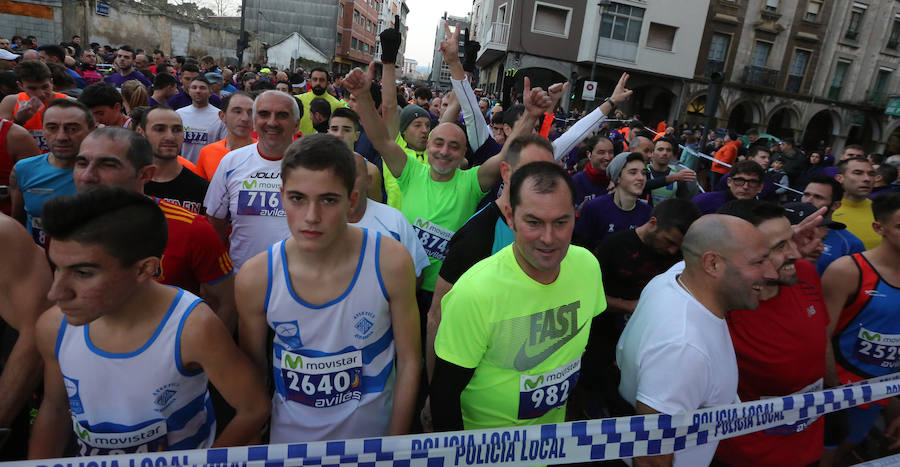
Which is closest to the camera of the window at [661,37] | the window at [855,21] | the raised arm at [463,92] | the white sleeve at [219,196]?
the white sleeve at [219,196]

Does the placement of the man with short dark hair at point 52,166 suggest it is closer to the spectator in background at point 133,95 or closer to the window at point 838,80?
the spectator in background at point 133,95

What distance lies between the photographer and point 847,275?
117 inches

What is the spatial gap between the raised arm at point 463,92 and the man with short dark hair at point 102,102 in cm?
334

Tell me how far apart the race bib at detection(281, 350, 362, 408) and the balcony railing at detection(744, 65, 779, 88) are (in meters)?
33.9

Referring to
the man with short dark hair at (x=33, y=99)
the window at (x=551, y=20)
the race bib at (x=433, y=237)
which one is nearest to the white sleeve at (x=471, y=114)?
the race bib at (x=433, y=237)

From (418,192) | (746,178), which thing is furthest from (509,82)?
(418,192)

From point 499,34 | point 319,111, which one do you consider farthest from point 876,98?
point 319,111

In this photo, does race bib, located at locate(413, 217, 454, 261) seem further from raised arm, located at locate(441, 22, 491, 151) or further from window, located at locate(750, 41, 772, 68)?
window, located at locate(750, 41, 772, 68)

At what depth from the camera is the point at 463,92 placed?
4535 mm

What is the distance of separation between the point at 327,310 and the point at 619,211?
10.7 ft

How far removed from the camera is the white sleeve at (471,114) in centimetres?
454

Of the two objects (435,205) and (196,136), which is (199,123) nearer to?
(196,136)

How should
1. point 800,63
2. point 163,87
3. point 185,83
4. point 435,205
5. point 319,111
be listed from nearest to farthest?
point 435,205 < point 163,87 < point 319,111 < point 185,83 < point 800,63

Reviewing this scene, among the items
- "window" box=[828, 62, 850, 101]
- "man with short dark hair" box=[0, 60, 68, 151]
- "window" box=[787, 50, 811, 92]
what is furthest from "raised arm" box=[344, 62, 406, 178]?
"window" box=[828, 62, 850, 101]
